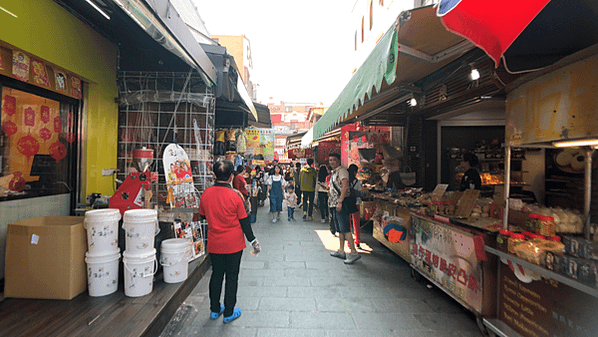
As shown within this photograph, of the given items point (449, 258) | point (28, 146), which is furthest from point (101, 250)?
point (449, 258)

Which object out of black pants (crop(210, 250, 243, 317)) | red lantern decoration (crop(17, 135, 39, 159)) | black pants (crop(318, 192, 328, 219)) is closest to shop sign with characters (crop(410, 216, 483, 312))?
black pants (crop(210, 250, 243, 317))

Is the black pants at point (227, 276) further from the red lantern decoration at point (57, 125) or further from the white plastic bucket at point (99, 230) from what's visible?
the red lantern decoration at point (57, 125)

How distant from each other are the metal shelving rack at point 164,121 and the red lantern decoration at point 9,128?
192 cm

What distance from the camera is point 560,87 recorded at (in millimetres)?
2439

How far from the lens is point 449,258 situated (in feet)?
12.0

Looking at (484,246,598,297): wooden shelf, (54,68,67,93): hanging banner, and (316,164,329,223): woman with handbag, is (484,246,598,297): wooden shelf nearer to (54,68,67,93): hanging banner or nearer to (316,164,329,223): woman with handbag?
(54,68,67,93): hanging banner

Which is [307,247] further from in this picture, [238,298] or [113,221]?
[113,221]

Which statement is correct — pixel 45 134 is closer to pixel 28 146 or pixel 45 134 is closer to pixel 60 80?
pixel 28 146

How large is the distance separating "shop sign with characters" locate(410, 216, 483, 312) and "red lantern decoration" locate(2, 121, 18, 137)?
17.8 ft

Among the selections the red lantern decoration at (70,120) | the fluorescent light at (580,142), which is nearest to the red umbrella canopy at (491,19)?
the fluorescent light at (580,142)

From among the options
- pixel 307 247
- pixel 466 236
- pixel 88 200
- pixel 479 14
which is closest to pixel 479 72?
pixel 466 236

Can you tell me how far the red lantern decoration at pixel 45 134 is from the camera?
3994mm

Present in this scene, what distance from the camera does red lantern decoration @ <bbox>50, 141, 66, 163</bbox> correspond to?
4.20m

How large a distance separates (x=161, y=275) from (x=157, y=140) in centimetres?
250
